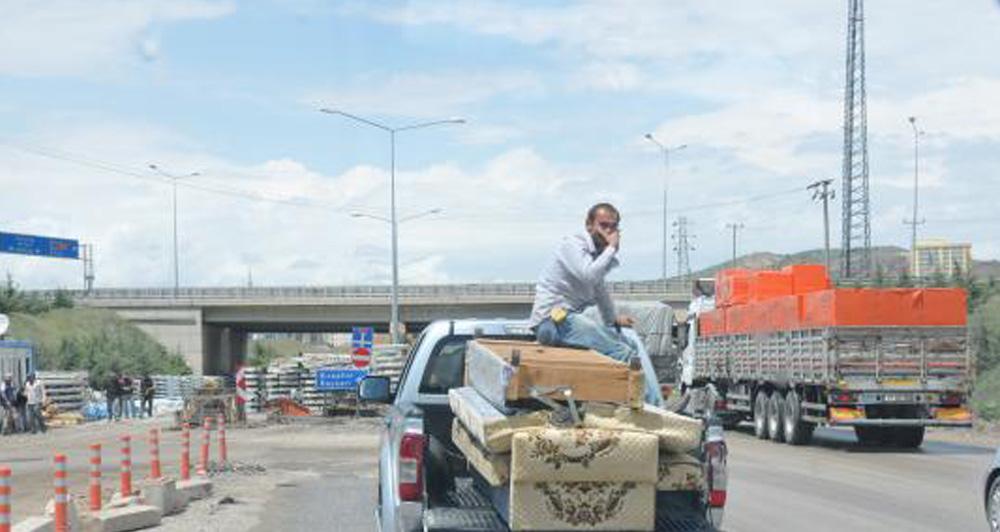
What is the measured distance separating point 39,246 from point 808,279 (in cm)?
3570

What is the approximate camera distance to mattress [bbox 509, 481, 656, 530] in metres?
6.13

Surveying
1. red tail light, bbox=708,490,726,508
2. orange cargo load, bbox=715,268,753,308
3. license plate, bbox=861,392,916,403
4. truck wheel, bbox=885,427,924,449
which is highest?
orange cargo load, bbox=715,268,753,308

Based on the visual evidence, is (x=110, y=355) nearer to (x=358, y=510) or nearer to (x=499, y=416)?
(x=358, y=510)

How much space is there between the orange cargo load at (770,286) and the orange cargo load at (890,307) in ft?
15.3

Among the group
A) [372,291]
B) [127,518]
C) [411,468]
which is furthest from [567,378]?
[372,291]

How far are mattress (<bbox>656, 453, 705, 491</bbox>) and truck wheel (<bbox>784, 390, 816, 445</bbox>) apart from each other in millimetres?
17637

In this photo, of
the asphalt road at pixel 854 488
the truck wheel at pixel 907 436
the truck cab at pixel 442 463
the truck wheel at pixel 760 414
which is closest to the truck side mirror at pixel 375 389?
the truck cab at pixel 442 463

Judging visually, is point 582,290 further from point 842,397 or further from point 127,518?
point 842,397

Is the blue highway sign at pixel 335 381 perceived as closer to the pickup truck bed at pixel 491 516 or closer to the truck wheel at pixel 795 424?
the truck wheel at pixel 795 424

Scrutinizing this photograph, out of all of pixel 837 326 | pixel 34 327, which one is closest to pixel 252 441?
pixel 837 326

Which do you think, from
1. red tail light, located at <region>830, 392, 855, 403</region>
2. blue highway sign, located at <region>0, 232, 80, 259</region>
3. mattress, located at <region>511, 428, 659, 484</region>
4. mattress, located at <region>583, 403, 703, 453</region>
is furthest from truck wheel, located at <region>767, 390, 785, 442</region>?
blue highway sign, located at <region>0, 232, 80, 259</region>

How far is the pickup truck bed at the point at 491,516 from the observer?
659 cm

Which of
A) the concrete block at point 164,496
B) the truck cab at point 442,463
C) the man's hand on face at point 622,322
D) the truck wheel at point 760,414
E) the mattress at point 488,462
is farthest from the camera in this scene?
the truck wheel at point 760,414

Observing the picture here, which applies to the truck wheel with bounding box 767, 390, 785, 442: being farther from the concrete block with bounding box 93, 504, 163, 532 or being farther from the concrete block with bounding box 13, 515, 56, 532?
the concrete block with bounding box 13, 515, 56, 532
